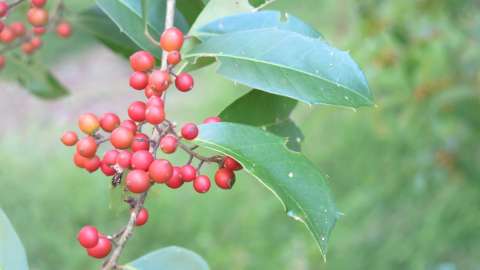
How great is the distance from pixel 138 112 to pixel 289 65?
17cm

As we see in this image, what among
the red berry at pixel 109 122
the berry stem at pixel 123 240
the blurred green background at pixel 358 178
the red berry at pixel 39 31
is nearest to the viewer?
the berry stem at pixel 123 240

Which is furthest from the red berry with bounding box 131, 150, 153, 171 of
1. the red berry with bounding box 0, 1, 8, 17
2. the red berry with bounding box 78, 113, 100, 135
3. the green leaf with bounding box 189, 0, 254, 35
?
the red berry with bounding box 0, 1, 8, 17

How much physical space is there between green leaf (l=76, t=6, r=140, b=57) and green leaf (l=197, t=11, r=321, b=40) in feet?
0.83

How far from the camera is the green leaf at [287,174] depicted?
73cm

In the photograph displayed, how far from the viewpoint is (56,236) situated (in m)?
3.67

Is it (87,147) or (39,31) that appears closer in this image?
(87,147)

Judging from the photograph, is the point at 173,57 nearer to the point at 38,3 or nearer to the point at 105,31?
the point at 38,3

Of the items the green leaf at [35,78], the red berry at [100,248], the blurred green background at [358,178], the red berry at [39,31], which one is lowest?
the blurred green background at [358,178]

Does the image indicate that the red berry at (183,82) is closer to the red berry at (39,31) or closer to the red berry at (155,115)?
the red berry at (155,115)

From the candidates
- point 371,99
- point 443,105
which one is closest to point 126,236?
point 371,99

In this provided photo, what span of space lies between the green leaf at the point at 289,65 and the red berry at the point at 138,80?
0.07 meters

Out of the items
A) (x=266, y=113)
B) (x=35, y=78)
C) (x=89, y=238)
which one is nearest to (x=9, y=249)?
(x=89, y=238)

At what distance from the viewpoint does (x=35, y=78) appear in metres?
1.35

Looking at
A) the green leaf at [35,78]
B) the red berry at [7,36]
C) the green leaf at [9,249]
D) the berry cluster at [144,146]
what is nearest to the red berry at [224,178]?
the berry cluster at [144,146]
